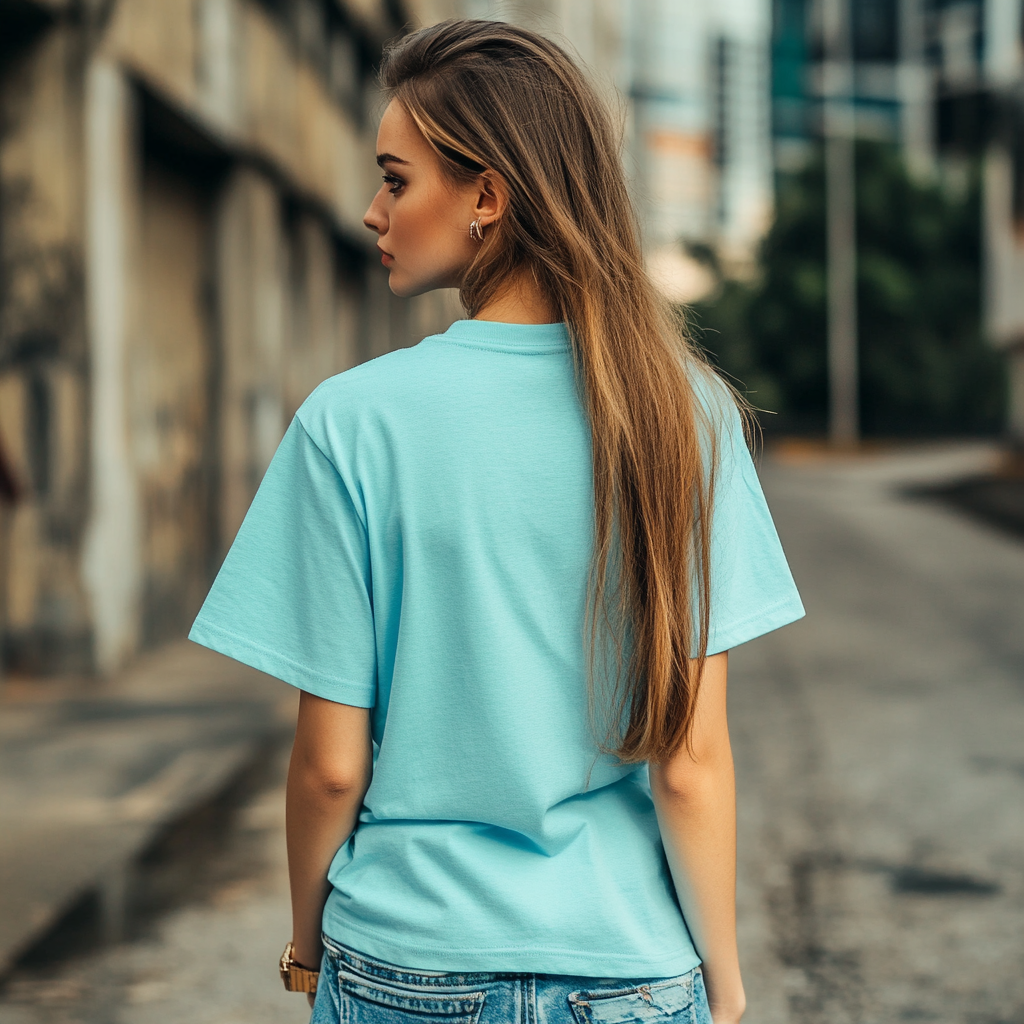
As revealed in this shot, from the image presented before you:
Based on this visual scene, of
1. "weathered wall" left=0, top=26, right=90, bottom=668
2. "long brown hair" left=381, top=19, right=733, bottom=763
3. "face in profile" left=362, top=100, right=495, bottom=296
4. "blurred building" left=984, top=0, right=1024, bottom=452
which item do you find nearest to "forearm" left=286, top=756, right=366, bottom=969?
"long brown hair" left=381, top=19, right=733, bottom=763

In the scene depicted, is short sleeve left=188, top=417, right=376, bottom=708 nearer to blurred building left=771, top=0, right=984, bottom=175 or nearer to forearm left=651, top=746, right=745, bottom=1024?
forearm left=651, top=746, right=745, bottom=1024

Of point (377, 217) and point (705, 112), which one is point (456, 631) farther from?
point (705, 112)

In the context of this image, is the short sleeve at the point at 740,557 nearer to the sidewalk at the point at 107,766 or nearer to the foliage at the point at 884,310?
the sidewalk at the point at 107,766

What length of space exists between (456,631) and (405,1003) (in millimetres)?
343

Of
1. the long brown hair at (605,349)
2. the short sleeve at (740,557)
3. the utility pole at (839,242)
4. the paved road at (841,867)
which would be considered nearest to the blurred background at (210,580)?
the paved road at (841,867)

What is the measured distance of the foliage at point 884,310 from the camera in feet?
138

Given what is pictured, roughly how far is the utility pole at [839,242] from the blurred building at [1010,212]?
12.4 metres

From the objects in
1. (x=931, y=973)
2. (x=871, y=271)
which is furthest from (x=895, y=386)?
(x=931, y=973)

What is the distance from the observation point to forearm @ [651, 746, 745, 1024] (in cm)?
137

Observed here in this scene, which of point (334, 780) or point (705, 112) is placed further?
point (705, 112)

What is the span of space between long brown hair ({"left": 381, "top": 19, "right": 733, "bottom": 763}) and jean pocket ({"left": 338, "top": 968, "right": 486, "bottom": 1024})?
0.88 ft

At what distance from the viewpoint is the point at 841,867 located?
453 cm

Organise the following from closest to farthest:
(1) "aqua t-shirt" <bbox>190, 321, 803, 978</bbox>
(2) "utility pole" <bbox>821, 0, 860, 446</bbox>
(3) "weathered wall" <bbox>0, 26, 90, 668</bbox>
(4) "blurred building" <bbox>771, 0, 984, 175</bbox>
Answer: (1) "aqua t-shirt" <bbox>190, 321, 803, 978</bbox> → (3) "weathered wall" <bbox>0, 26, 90, 668</bbox> → (4) "blurred building" <bbox>771, 0, 984, 175</bbox> → (2) "utility pole" <bbox>821, 0, 860, 446</bbox>

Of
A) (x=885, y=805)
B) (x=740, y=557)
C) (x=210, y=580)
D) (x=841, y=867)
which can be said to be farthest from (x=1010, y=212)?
(x=740, y=557)
